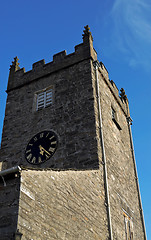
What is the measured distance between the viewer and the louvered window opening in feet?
53.3

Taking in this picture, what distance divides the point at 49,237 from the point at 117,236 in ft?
16.8

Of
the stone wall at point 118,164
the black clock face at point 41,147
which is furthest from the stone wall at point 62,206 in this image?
the black clock face at point 41,147

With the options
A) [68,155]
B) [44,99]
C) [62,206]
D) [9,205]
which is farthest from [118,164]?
[9,205]

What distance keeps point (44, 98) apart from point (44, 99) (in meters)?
0.08

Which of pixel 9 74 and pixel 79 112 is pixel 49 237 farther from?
pixel 9 74

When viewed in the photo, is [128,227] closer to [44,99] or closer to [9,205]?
[44,99]

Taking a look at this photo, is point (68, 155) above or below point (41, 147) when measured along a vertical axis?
below

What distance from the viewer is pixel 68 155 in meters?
13.6

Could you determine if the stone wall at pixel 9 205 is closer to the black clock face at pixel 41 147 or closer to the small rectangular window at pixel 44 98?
the black clock face at pixel 41 147

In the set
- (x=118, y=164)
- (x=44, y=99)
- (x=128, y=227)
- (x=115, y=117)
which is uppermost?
(x=44, y=99)

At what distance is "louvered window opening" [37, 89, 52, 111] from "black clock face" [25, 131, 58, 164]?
1.77m

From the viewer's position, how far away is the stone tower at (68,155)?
7.67 m

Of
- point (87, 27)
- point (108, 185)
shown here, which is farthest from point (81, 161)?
point (87, 27)

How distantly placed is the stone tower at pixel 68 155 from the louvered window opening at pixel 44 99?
0.06m
